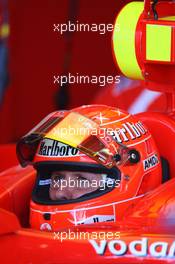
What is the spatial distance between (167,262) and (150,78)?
48cm

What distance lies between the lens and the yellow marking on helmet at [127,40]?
2.79 metres

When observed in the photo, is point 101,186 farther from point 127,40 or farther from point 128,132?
point 127,40

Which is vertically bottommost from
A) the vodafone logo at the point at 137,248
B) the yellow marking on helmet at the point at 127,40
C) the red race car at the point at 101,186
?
the vodafone logo at the point at 137,248

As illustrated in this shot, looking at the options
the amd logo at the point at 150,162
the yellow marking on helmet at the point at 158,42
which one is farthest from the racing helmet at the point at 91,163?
the yellow marking on helmet at the point at 158,42

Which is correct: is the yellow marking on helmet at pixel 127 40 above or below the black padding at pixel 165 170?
above

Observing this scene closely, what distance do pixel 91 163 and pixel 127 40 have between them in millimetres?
361

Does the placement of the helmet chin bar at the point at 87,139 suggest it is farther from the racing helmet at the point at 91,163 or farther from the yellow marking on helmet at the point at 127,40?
the yellow marking on helmet at the point at 127,40

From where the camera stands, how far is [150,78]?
2729 mm

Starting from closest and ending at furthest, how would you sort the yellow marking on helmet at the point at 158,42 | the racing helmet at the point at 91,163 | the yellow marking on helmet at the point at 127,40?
the yellow marking on helmet at the point at 158,42, the yellow marking on helmet at the point at 127,40, the racing helmet at the point at 91,163

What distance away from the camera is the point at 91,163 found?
290 centimetres

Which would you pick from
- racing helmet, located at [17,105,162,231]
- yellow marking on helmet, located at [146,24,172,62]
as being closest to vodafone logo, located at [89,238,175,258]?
racing helmet, located at [17,105,162,231]

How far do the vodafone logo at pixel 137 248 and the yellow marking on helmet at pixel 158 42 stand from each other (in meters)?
0.47

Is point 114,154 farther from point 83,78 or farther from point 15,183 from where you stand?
point 83,78

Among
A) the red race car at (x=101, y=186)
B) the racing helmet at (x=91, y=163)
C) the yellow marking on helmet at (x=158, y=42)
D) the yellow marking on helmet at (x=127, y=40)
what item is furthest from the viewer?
the racing helmet at (x=91, y=163)
